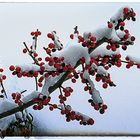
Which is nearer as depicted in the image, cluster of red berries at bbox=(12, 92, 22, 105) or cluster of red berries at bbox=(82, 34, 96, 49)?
cluster of red berries at bbox=(82, 34, 96, 49)

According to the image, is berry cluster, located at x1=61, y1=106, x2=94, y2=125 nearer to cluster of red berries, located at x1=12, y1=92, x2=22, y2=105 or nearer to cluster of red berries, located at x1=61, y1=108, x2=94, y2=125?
A: cluster of red berries, located at x1=61, y1=108, x2=94, y2=125

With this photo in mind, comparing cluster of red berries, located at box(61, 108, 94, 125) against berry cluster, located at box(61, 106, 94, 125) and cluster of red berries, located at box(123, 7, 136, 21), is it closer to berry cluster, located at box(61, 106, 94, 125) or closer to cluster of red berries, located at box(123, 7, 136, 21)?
berry cluster, located at box(61, 106, 94, 125)

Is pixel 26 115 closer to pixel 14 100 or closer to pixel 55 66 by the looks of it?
pixel 14 100

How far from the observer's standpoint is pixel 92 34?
3.30 ft

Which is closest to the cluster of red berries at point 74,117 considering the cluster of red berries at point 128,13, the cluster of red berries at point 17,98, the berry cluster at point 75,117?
the berry cluster at point 75,117

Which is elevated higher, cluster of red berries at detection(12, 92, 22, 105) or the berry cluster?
cluster of red berries at detection(12, 92, 22, 105)

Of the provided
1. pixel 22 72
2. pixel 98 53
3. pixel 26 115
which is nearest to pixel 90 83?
pixel 98 53

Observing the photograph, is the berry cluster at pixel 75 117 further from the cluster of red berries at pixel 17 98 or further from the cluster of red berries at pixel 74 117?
the cluster of red berries at pixel 17 98

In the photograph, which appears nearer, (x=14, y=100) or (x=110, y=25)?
(x=110, y=25)

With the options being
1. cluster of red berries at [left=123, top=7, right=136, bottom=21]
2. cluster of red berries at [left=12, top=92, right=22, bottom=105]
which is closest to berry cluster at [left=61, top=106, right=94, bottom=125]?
cluster of red berries at [left=12, top=92, right=22, bottom=105]

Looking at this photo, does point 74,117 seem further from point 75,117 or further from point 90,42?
point 90,42

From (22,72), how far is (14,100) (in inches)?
7.4

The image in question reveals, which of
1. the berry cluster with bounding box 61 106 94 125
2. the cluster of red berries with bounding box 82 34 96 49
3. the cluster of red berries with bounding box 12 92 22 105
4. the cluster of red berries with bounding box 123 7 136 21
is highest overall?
the cluster of red berries with bounding box 123 7 136 21

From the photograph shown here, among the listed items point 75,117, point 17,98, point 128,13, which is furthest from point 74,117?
point 128,13
